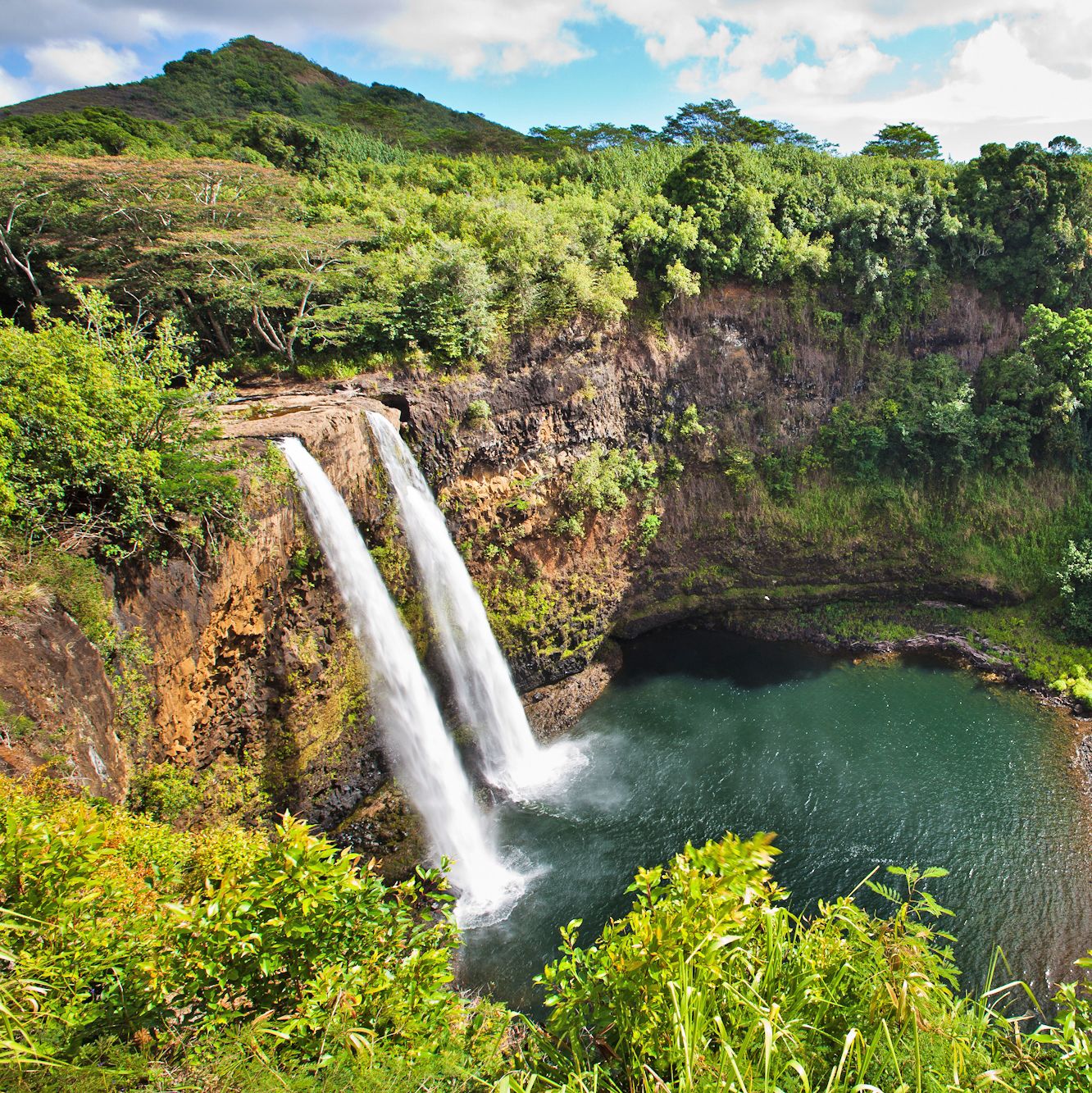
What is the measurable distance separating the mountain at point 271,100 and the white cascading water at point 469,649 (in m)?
26.1

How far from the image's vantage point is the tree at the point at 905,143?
31.8m

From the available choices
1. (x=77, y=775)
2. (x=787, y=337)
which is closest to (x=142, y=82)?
(x=787, y=337)

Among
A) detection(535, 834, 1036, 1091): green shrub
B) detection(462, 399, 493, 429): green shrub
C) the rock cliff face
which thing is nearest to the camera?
detection(535, 834, 1036, 1091): green shrub

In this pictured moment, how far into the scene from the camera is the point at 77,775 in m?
7.66

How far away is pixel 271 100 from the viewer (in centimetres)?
3891

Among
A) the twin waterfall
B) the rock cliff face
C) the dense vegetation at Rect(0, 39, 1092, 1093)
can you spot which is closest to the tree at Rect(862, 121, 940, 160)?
the dense vegetation at Rect(0, 39, 1092, 1093)

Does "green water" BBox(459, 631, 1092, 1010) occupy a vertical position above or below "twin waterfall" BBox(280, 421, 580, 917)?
below

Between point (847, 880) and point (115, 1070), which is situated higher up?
point (115, 1070)

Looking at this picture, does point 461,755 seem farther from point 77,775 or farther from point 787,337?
point 787,337

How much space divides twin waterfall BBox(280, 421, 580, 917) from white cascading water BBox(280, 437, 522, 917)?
0.02m

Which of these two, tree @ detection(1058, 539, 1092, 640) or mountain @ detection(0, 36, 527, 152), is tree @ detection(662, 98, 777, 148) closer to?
mountain @ detection(0, 36, 527, 152)

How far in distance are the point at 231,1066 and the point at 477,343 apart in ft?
54.8

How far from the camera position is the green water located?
1291 cm

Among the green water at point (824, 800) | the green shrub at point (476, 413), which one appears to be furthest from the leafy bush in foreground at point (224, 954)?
the green shrub at point (476, 413)
